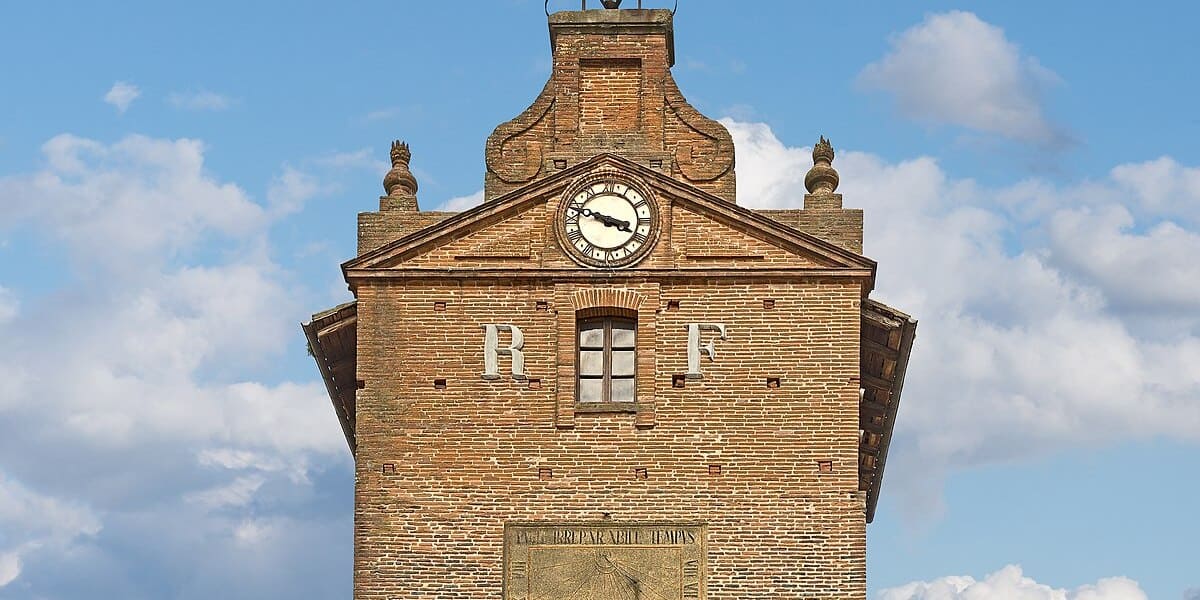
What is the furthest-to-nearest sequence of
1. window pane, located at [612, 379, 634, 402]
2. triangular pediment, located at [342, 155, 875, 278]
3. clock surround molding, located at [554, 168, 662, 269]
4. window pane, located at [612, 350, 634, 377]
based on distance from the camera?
clock surround molding, located at [554, 168, 662, 269] → triangular pediment, located at [342, 155, 875, 278] → window pane, located at [612, 350, 634, 377] → window pane, located at [612, 379, 634, 402]

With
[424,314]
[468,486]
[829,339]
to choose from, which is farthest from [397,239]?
[829,339]

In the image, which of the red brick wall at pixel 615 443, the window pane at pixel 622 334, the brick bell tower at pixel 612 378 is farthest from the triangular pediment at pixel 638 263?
the window pane at pixel 622 334

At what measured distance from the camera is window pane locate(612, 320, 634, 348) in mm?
43031

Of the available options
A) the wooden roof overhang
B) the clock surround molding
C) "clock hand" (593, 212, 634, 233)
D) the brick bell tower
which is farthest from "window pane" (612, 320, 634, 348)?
the wooden roof overhang

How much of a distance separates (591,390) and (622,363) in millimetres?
634

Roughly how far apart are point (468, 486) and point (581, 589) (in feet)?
7.53

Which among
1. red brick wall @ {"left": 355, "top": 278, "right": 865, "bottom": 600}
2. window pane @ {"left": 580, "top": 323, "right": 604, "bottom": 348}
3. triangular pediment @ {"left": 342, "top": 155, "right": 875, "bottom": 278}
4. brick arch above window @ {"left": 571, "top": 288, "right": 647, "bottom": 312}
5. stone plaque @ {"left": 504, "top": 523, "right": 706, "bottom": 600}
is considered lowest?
stone plaque @ {"left": 504, "top": 523, "right": 706, "bottom": 600}

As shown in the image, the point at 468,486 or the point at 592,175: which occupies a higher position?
the point at 592,175

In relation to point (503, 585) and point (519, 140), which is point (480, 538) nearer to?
point (503, 585)

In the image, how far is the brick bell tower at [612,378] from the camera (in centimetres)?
4172

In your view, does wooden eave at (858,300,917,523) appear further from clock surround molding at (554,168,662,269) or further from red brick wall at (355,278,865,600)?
clock surround molding at (554,168,662,269)

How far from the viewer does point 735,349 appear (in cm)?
4262

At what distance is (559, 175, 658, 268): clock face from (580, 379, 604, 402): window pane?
1.75m

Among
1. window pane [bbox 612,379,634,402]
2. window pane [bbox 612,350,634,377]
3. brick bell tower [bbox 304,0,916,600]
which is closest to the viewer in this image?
brick bell tower [bbox 304,0,916,600]
